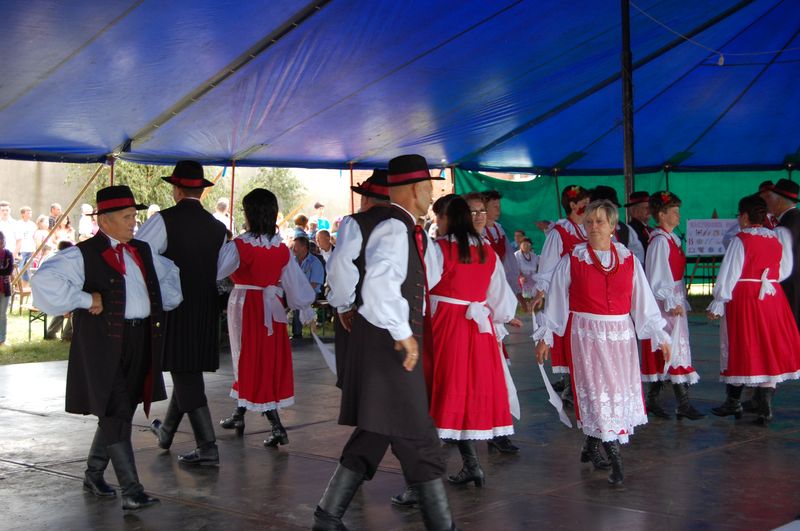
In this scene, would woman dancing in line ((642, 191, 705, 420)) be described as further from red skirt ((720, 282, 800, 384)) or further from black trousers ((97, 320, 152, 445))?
black trousers ((97, 320, 152, 445))

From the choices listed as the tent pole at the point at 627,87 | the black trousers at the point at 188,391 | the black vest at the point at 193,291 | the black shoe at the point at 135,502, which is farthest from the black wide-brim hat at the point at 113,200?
the tent pole at the point at 627,87

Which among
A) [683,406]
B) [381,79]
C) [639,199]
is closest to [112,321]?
[683,406]

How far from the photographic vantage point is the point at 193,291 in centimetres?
562

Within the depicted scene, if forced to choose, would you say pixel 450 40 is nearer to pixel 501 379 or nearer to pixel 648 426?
pixel 648 426

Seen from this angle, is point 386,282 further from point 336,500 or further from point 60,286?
point 60,286

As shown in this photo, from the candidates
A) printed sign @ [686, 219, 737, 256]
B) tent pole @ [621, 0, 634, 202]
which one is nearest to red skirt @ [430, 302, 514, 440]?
tent pole @ [621, 0, 634, 202]

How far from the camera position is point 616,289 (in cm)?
506

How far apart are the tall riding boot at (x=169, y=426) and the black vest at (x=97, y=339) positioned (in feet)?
4.20

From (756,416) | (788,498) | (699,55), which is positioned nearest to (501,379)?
(788,498)

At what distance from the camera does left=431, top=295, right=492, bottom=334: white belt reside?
4918mm

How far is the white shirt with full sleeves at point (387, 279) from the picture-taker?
11.7 feet

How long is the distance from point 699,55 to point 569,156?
133 inches

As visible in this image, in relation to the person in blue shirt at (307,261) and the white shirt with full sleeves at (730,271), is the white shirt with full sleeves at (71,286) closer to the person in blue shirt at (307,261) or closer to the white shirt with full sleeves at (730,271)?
the white shirt with full sleeves at (730,271)

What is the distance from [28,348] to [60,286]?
7.96 meters
